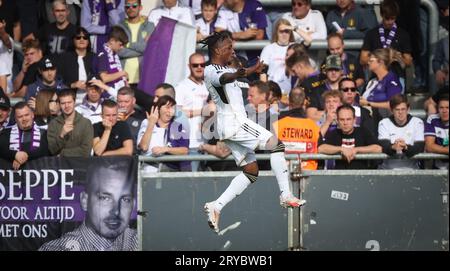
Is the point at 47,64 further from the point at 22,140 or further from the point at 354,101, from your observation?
the point at 354,101

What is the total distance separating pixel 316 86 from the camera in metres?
15.2

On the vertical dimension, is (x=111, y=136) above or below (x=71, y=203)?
above

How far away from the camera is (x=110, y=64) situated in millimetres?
15633

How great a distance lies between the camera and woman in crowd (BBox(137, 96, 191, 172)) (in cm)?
1453

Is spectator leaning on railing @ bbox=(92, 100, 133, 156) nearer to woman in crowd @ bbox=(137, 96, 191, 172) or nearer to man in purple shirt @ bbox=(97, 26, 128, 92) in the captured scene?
woman in crowd @ bbox=(137, 96, 191, 172)

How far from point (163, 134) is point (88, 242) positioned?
5.77ft

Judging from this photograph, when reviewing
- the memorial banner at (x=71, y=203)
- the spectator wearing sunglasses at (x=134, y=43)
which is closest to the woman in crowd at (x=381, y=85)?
the spectator wearing sunglasses at (x=134, y=43)

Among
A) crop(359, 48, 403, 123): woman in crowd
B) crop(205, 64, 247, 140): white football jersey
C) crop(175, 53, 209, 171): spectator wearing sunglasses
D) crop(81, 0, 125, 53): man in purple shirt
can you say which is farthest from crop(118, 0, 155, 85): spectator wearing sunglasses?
crop(205, 64, 247, 140): white football jersey

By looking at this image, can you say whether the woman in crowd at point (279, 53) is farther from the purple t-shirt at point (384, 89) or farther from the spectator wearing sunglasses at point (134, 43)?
the spectator wearing sunglasses at point (134, 43)

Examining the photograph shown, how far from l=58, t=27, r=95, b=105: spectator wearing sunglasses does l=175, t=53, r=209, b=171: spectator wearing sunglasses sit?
4.56 ft

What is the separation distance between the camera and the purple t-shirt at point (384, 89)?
51.0 ft

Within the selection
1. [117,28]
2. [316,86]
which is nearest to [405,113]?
[316,86]

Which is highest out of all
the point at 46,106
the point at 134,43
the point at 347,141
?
the point at 134,43

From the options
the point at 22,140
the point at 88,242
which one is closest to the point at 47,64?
the point at 22,140
